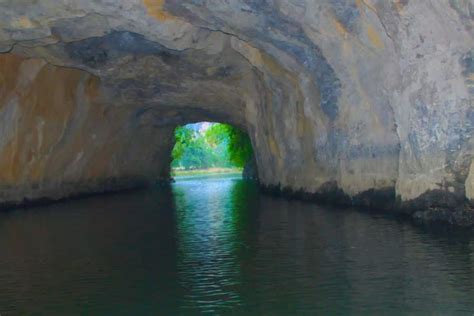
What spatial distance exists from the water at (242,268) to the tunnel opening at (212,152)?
31.6 m

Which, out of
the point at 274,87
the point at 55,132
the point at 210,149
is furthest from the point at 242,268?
the point at 210,149

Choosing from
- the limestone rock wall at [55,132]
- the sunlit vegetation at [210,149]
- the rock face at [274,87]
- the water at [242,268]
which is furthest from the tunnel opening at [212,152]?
the water at [242,268]

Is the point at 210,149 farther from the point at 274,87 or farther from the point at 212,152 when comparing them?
the point at 274,87

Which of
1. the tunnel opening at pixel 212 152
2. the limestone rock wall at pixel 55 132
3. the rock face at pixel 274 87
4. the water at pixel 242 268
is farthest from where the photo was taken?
the tunnel opening at pixel 212 152

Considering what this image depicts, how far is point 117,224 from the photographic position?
60.4ft

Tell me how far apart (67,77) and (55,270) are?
1909 centimetres

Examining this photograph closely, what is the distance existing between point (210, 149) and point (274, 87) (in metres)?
115

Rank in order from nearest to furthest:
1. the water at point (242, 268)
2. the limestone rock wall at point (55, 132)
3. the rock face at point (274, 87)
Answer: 1. the water at point (242, 268)
2. the rock face at point (274, 87)
3. the limestone rock wall at point (55, 132)

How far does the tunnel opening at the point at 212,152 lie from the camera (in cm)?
5356

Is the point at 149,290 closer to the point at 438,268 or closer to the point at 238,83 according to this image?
the point at 438,268

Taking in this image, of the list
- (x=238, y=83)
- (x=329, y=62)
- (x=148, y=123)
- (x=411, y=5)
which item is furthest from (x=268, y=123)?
(x=411, y=5)

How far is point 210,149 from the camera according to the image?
140 m

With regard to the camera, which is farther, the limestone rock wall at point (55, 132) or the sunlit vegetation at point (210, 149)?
the sunlit vegetation at point (210, 149)

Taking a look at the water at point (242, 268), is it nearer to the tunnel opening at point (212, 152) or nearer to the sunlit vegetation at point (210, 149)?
the tunnel opening at point (212, 152)
